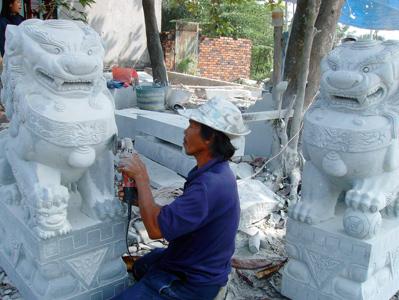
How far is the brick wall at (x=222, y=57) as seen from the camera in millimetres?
13547

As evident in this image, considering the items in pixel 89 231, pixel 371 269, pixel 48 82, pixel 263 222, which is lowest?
pixel 263 222

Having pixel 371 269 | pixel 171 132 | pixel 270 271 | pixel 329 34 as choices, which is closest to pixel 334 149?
pixel 371 269

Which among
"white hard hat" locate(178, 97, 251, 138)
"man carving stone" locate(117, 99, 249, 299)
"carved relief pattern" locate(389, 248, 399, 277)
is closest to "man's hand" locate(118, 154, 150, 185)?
"man carving stone" locate(117, 99, 249, 299)

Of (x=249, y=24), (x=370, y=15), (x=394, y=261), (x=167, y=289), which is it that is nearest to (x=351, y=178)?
(x=394, y=261)

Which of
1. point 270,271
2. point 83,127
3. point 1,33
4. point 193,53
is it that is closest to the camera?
point 83,127

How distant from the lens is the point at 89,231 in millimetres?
2270

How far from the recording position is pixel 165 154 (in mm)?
4492

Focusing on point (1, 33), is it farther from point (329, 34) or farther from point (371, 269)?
point (371, 269)

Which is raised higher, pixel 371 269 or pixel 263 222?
pixel 371 269

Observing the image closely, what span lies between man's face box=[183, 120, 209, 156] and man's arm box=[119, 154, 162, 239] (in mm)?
Result: 243

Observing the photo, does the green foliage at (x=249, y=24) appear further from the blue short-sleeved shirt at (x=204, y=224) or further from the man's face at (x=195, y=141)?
the blue short-sleeved shirt at (x=204, y=224)

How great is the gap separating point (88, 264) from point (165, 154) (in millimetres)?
2266

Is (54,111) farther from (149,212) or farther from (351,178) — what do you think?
(351,178)

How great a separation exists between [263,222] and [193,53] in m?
10.5
